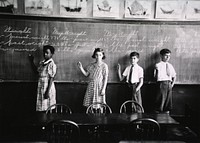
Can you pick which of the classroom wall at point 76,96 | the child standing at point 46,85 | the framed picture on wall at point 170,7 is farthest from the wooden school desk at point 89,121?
the framed picture on wall at point 170,7

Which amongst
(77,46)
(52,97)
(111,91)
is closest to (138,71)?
(111,91)

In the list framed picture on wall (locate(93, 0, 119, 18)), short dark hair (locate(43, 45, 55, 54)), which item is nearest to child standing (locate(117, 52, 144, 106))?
framed picture on wall (locate(93, 0, 119, 18))

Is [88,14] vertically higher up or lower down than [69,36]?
higher up

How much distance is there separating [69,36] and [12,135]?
7.33ft

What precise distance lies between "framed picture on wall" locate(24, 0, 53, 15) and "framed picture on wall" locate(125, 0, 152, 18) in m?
1.36

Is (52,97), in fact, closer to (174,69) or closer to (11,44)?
(11,44)

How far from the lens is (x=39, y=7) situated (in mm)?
3922

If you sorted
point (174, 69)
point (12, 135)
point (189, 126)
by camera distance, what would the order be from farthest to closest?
point (174, 69), point (189, 126), point (12, 135)

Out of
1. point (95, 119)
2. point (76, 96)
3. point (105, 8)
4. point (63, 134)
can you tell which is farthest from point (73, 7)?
point (63, 134)

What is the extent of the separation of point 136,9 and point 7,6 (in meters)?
2.25

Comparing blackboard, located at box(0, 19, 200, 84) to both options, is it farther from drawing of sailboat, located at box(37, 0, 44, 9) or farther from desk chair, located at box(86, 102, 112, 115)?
desk chair, located at box(86, 102, 112, 115)

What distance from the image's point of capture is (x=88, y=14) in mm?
4023

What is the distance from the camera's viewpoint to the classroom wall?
407cm

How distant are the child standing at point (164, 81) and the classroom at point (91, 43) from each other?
Result: 0.19 meters
